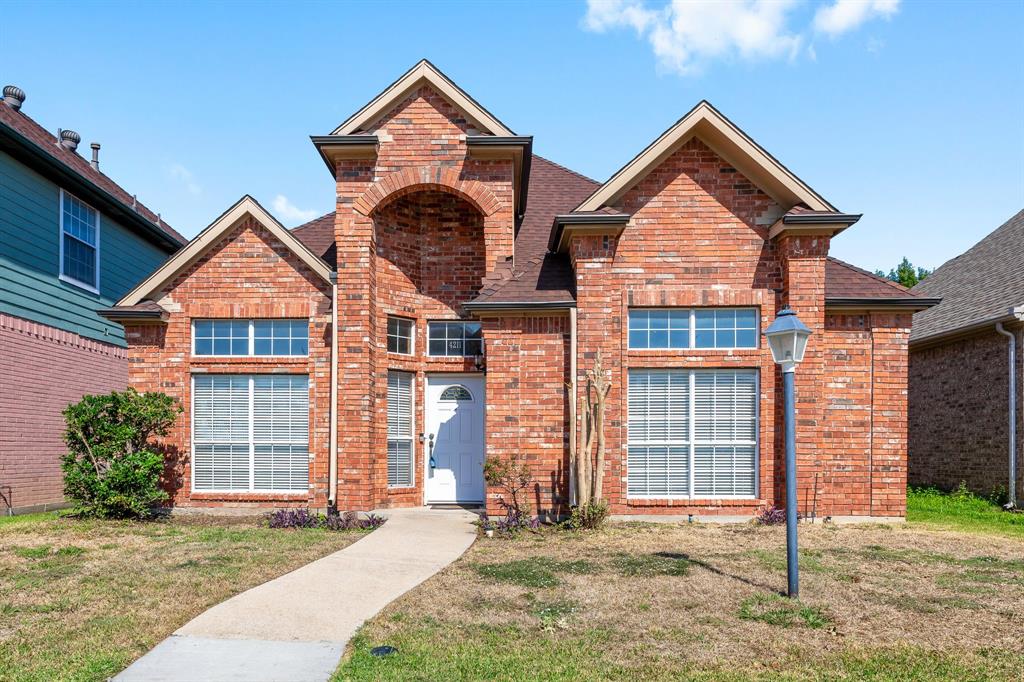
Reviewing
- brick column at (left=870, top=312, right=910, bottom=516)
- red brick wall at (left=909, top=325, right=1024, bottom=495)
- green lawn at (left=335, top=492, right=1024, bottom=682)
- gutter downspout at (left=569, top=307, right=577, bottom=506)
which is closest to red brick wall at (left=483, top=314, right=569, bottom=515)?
gutter downspout at (left=569, top=307, right=577, bottom=506)

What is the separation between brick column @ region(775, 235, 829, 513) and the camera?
10953mm

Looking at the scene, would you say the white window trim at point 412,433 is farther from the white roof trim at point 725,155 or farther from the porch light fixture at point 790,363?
the porch light fixture at point 790,363

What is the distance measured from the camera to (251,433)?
12.3 meters

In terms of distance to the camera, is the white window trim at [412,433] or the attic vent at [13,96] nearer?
the white window trim at [412,433]

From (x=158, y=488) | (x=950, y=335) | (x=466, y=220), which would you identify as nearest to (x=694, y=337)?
(x=466, y=220)

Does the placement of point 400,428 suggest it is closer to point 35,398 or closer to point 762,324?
point 762,324

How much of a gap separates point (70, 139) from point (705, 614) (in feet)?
66.1

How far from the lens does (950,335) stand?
15.4 metres

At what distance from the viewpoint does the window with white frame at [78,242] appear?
14688mm

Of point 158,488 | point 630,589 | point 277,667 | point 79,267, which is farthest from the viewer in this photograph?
point 79,267

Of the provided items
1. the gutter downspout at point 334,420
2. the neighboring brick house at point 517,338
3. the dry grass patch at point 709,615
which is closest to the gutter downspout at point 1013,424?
the neighboring brick house at point 517,338

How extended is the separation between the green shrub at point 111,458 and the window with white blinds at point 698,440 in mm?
7555

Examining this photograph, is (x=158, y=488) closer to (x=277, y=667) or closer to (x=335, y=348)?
(x=335, y=348)

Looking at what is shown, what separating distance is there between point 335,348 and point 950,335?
41.5 ft
